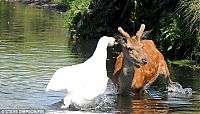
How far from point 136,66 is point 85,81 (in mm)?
2638

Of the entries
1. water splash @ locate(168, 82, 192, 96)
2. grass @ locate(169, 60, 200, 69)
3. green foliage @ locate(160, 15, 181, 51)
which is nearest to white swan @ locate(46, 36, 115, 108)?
water splash @ locate(168, 82, 192, 96)

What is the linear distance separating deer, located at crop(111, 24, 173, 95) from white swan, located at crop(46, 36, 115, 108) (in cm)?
176

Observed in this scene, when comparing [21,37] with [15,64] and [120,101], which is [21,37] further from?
[120,101]

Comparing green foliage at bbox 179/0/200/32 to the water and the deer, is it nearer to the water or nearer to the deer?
the water

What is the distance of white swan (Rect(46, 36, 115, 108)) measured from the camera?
10.3m

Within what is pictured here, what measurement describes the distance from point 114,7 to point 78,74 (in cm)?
1608

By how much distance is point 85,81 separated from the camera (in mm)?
10336

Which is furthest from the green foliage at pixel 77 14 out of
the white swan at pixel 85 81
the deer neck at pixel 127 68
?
the white swan at pixel 85 81

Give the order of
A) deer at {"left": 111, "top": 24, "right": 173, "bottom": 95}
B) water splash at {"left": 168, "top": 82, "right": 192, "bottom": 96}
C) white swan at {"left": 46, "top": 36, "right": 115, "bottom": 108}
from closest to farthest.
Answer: white swan at {"left": 46, "top": 36, "right": 115, "bottom": 108} < deer at {"left": 111, "top": 24, "right": 173, "bottom": 95} < water splash at {"left": 168, "top": 82, "right": 192, "bottom": 96}

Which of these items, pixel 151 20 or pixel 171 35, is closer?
pixel 171 35

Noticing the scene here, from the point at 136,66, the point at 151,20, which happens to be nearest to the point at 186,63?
the point at 151,20

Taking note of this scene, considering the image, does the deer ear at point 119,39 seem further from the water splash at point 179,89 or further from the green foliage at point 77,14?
the green foliage at point 77,14

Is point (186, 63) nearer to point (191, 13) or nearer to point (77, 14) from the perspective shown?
point (191, 13)

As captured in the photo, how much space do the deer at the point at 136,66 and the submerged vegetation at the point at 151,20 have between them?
3376 mm
